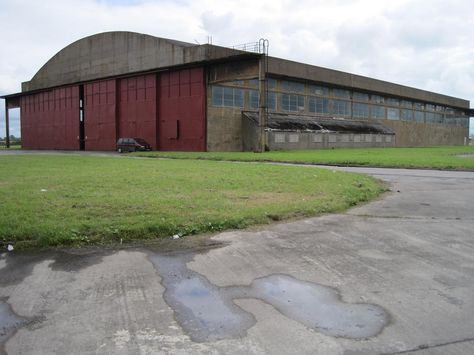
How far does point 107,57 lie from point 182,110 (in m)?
13.0

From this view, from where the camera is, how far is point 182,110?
4731cm

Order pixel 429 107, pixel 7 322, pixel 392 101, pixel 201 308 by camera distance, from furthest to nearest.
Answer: pixel 429 107 < pixel 392 101 < pixel 201 308 < pixel 7 322

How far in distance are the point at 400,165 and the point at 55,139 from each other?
1974 inches

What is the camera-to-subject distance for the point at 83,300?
4.86m

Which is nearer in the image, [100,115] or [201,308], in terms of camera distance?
[201,308]

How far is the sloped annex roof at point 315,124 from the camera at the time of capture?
162 ft

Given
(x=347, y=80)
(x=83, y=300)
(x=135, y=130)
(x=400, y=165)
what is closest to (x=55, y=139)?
(x=135, y=130)

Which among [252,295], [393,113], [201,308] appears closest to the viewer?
[201,308]

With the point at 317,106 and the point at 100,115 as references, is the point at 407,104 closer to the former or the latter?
the point at 317,106

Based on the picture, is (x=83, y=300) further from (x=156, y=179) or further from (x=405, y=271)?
(x=156, y=179)

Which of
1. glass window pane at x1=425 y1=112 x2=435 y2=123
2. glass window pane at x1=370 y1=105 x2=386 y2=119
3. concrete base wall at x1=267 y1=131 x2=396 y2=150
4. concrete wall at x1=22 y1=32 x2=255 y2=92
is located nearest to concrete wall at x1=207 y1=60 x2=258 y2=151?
concrete wall at x1=22 y1=32 x2=255 y2=92

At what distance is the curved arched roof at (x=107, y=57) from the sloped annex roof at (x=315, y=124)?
32.2 ft

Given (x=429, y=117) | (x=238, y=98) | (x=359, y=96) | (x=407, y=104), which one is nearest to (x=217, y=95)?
(x=238, y=98)

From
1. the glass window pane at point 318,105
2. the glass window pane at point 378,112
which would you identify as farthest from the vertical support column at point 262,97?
the glass window pane at point 378,112
